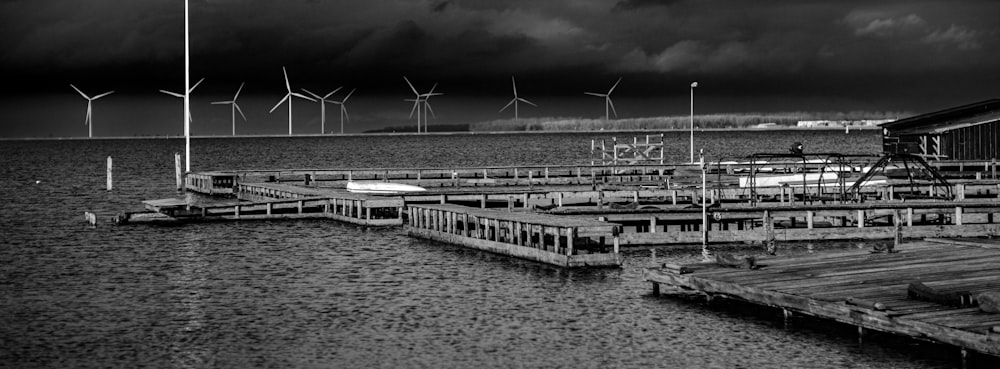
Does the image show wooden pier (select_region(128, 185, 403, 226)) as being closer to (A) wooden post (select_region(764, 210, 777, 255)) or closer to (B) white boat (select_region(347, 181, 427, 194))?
(B) white boat (select_region(347, 181, 427, 194))

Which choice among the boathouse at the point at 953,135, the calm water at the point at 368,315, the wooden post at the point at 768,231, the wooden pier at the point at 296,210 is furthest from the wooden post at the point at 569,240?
the boathouse at the point at 953,135

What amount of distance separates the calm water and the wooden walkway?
737 millimetres

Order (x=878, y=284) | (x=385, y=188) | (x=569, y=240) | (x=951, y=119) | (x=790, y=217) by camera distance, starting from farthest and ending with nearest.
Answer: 1. (x=951, y=119)
2. (x=385, y=188)
3. (x=790, y=217)
4. (x=569, y=240)
5. (x=878, y=284)

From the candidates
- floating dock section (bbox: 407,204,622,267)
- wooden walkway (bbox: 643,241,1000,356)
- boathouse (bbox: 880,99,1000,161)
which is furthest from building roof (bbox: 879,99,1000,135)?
wooden walkway (bbox: 643,241,1000,356)

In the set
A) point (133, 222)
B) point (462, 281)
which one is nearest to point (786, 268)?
point (462, 281)

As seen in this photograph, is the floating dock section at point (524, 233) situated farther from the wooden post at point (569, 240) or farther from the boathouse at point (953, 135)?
the boathouse at point (953, 135)

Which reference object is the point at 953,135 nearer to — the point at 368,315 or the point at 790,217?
the point at 790,217

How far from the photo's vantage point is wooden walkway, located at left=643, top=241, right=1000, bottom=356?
22094mm

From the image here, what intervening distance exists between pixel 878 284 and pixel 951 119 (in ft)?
171

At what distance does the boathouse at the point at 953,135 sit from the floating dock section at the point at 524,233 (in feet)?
120

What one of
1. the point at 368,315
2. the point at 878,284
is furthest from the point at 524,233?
the point at 878,284

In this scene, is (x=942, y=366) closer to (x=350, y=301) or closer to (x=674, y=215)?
(x=350, y=301)

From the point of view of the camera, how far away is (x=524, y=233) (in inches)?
1607

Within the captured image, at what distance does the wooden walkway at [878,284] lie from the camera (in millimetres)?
22094
